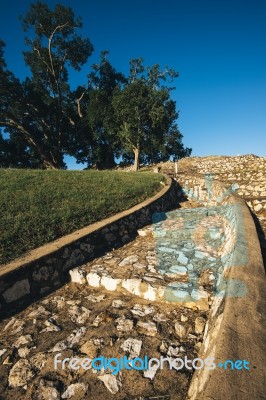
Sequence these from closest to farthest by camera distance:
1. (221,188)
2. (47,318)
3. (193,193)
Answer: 1. (47,318)
2. (221,188)
3. (193,193)

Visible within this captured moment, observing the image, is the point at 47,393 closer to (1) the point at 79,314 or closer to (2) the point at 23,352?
(2) the point at 23,352

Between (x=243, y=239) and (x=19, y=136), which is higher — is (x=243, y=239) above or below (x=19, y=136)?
below

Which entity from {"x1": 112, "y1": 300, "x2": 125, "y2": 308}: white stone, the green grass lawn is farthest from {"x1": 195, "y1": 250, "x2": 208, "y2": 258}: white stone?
the green grass lawn

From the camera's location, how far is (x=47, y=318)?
3162 mm

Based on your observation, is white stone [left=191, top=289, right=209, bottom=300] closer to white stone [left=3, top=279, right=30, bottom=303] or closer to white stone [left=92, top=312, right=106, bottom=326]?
white stone [left=92, top=312, right=106, bottom=326]

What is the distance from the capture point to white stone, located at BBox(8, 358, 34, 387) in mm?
2246

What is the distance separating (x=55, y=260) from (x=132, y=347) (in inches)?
81.5

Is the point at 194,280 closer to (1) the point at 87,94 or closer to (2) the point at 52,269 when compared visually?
(2) the point at 52,269

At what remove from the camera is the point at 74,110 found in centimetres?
2858

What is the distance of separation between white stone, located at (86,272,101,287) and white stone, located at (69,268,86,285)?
102 mm

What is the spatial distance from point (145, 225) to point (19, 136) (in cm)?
2533

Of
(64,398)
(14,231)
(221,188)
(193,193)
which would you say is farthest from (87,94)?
(64,398)

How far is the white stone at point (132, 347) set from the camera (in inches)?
95.0

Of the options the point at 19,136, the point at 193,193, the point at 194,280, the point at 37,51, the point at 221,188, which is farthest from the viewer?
the point at 19,136
